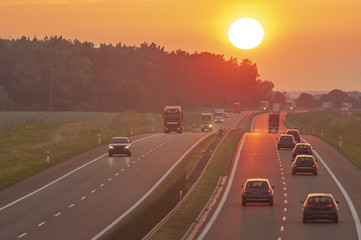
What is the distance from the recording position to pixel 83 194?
51.8 meters

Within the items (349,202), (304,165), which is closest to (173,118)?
(304,165)

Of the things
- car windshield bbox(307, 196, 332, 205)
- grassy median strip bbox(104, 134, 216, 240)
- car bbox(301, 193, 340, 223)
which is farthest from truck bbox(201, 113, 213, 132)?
car windshield bbox(307, 196, 332, 205)

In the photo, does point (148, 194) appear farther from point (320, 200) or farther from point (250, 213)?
point (320, 200)

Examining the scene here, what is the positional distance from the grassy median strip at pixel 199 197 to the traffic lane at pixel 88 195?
3.57 m

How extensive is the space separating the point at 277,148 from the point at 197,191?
35.3 metres

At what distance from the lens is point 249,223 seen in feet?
130

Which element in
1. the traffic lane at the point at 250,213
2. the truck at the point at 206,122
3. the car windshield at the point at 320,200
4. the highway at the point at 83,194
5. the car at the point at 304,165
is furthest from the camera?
the truck at the point at 206,122

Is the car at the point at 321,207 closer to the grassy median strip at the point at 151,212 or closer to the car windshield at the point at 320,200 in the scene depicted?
the car windshield at the point at 320,200

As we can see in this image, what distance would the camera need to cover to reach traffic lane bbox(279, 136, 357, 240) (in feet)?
117

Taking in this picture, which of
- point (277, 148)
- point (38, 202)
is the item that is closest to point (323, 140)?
point (277, 148)

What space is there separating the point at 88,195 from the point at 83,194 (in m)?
0.61

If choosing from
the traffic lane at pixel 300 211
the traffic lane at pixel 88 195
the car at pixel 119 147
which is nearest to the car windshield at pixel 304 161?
the traffic lane at pixel 300 211

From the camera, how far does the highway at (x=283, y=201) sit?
1433 inches

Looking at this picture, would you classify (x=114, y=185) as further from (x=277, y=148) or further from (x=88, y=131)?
(x=88, y=131)
